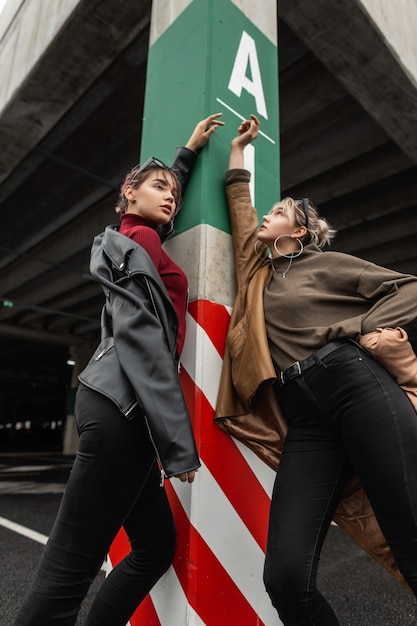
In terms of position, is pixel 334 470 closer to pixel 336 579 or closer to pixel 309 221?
pixel 309 221

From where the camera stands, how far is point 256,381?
156 centimetres

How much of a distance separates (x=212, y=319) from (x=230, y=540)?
2.89 feet

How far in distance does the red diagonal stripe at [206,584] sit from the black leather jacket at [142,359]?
20.3 inches

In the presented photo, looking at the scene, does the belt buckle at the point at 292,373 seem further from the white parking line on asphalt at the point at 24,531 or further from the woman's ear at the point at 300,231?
the white parking line on asphalt at the point at 24,531

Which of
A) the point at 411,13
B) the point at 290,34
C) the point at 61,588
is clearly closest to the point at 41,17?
the point at 290,34

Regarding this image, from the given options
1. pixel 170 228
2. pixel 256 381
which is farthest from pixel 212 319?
pixel 170 228

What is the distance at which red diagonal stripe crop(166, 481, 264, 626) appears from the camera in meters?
1.51

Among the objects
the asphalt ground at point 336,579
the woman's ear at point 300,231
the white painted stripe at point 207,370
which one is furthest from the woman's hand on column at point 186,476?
the asphalt ground at point 336,579

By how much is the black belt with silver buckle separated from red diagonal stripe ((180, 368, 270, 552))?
376 millimetres

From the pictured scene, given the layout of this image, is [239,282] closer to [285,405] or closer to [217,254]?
[217,254]

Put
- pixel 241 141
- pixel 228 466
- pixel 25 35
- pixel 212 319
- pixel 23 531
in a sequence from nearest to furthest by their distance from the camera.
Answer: pixel 228 466 → pixel 212 319 → pixel 241 141 → pixel 23 531 → pixel 25 35

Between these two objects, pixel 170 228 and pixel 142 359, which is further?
pixel 170 228

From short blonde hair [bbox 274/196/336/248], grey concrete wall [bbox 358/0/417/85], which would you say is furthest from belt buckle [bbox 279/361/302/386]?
grey concrete wall [bbox 358/0/417/85]

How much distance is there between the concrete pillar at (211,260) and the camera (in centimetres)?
159
